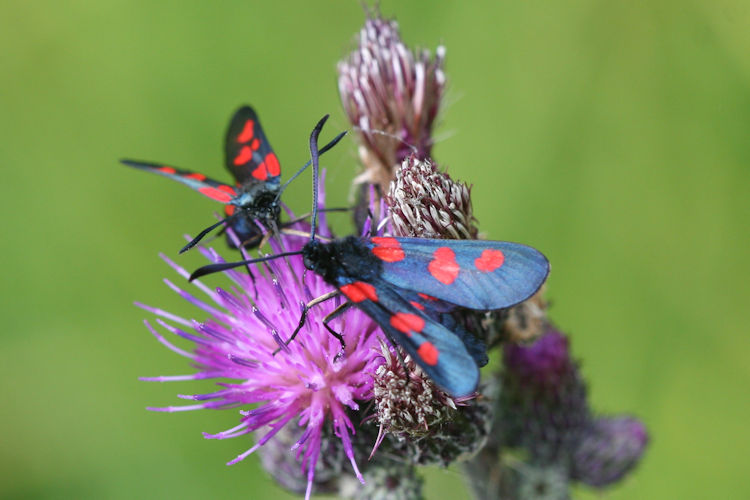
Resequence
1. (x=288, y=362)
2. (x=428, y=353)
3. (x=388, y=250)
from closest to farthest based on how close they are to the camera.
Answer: (x=428, y=353) < (x=388, y=250) < (x=288, y=362)

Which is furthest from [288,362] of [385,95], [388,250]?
[385,95]

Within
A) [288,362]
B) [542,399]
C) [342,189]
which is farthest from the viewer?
[342,189]

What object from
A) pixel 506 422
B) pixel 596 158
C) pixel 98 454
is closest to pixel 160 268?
pixel 98 454

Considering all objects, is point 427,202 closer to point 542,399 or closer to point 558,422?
point 542,399

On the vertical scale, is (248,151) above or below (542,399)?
above

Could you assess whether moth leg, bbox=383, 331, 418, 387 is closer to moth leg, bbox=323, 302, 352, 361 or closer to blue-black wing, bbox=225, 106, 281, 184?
moth leg, bbox=323, 302, 352, 361

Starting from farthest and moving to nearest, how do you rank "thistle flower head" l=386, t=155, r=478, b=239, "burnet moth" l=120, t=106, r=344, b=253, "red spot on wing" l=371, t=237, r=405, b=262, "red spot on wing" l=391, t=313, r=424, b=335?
"burnet moth" l=120, t=106, r=344, b=253 < "thistle flower head" l=386, t=155, r=478, b=239 < "red spot on wing" l=371, t=237, r=405, b=262 < "red spot on wing" l=391, t=313, r=424, b=335

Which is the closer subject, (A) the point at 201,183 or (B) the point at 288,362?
(B) the point at 288,362

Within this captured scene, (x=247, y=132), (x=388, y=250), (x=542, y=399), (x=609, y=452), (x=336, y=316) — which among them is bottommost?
(x=609, y=452)

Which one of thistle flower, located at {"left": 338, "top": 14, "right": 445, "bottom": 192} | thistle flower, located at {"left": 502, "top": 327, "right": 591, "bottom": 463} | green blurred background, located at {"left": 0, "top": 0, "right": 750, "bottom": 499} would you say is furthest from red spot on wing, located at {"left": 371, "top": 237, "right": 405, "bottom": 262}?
green blurred background, located at {"left": 0, "top": 0, "right": 750, "bottom": 499}
